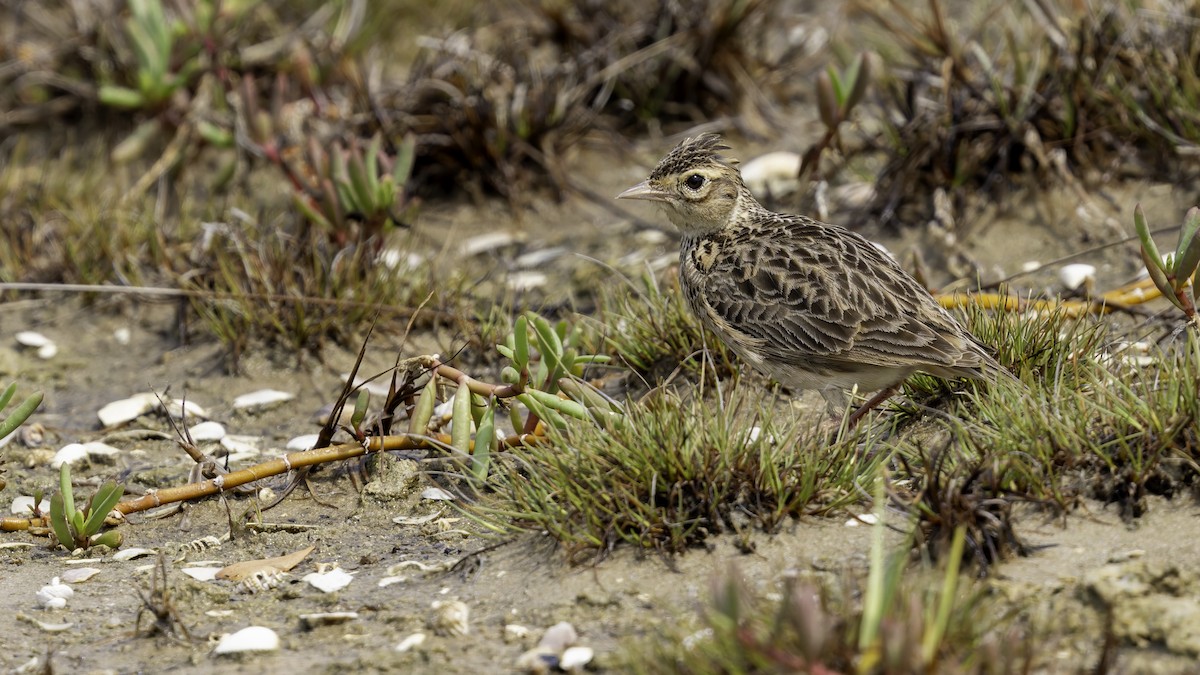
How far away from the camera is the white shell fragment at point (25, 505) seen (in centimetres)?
575

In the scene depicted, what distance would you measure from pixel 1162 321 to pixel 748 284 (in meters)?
1.94

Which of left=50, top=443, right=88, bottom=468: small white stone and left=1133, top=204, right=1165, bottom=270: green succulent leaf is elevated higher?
left=1133, top=204, right=1165, bottom=270: green succulent leaf

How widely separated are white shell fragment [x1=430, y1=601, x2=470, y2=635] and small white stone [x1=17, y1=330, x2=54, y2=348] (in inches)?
171

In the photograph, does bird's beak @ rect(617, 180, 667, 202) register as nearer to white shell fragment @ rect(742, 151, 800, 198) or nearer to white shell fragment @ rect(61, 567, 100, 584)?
white shell fragment @ rect(742, 151, 800, 198)

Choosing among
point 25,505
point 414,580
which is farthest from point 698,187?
point 25,505

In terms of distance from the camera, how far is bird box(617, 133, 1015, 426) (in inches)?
211

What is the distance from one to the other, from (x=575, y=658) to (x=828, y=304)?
7.11 feet

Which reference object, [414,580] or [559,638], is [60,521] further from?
[559,638]

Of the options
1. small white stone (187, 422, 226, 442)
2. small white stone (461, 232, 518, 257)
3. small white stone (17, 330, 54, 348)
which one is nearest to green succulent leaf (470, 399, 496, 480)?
small white stone (187, 422, 226, 442)

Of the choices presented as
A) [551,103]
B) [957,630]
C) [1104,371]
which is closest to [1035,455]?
[1104,371]

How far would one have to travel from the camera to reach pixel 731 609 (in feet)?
11.0

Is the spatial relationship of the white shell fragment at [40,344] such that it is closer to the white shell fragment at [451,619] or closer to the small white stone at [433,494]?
the small white stone at [433,494]

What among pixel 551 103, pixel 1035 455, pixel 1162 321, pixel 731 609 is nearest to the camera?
pixel 731 609

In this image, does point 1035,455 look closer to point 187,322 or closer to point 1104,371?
point 1104,371
